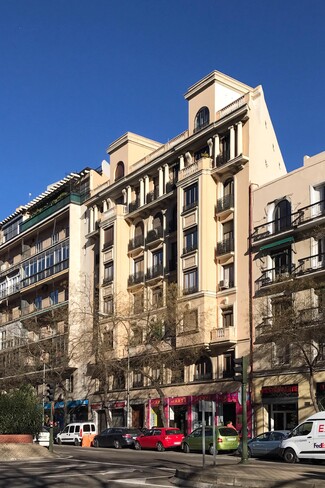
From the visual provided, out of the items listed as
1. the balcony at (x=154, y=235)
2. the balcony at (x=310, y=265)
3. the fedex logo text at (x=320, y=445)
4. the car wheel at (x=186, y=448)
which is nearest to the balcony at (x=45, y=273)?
the balcony at (x=154, y=235)

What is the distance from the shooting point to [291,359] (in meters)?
39.0

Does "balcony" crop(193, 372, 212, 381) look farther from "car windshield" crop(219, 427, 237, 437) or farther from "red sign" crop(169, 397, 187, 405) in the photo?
"car windshield" crop(219, 427, 237, 437)

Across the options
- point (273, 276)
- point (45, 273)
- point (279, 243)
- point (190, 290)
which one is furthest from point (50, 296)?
point (279, 243)

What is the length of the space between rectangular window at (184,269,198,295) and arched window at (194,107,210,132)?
1063 cm

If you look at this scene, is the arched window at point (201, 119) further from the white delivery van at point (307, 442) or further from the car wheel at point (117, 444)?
Answer: the white delivery van at point (307, 442)

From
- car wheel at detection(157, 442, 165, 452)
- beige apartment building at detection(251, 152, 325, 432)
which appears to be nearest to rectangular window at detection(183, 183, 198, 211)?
beige apartment building at detection(251, 152, 325, 432)

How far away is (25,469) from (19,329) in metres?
48.7

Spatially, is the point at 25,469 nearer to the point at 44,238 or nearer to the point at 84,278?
the point at 84,278

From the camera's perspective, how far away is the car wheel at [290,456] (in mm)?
26027

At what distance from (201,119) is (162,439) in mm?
23605

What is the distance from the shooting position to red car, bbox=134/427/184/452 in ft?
123

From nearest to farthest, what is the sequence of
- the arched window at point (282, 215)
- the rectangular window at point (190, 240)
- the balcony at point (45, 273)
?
the arched window at point (282, 215), the rectangular window at point (190, 240), the balcony at point (45, 273)

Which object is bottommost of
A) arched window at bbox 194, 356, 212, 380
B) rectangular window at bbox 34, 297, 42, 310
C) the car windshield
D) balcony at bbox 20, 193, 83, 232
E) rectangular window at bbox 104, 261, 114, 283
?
the car windshield

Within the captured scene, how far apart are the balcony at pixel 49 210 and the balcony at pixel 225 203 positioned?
68.8 ft
